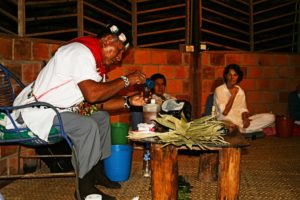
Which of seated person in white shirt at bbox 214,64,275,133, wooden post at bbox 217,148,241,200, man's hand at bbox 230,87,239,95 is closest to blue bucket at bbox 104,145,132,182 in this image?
wooden post at bbox 217,148,241,200

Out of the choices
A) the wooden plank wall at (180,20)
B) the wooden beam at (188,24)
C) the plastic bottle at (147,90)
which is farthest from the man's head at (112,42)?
the wooden beam at (188,24)

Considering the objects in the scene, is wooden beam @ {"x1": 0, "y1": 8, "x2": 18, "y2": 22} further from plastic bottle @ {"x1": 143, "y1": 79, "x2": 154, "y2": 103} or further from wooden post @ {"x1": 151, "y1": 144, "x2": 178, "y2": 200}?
wooden post @ {"x1": 151, "y1": 144, "x2": 178, "y2": 200}

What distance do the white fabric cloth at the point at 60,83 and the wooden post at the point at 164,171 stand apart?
0.78 meters

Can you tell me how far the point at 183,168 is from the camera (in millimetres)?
4516

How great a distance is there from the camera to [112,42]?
10.7ft

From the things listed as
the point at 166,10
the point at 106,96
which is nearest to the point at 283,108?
the point at 166,10

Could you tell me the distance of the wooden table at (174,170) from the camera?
115 inches

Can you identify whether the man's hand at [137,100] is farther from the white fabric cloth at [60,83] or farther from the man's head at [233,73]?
the man's head at [233,73]

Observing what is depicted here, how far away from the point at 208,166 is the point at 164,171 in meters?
1.17

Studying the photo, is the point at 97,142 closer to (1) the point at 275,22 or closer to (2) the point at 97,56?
(2) the point at 97,56

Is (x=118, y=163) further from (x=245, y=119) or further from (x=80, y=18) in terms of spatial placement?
(x=245, y=119)

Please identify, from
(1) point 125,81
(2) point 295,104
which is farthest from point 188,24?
(1) point 125,81

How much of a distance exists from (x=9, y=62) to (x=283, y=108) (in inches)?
197

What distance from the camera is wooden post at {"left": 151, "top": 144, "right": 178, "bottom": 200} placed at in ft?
9.57
